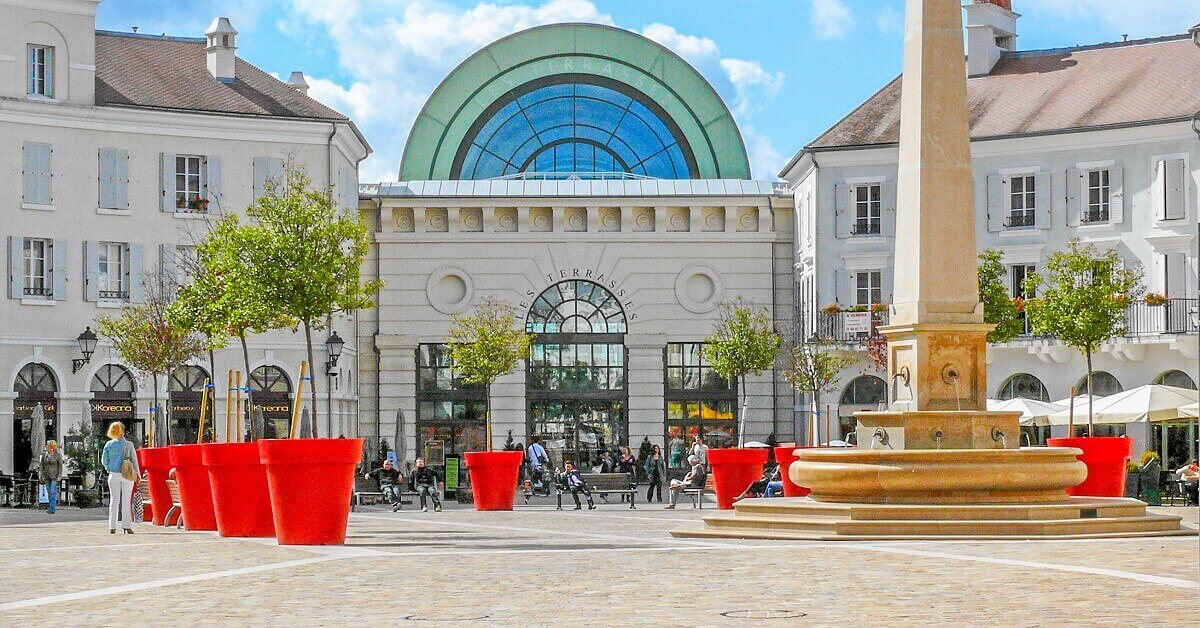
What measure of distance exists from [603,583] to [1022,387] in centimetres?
3945

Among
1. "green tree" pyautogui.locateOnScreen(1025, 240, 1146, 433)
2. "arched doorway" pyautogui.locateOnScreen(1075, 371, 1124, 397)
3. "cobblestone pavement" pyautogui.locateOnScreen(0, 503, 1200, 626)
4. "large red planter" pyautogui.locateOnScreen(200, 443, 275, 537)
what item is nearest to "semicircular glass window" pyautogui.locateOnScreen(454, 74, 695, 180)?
"arched doorway" pyautogui.locateOnScreen(1075, 371, 1124, 397)

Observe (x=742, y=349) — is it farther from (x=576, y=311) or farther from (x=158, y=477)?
(x=158, y=477)

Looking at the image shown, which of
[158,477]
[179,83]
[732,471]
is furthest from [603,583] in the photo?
[179,83]

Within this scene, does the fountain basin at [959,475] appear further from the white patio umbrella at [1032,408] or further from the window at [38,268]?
the window at [38,268]

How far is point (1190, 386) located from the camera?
47656mm

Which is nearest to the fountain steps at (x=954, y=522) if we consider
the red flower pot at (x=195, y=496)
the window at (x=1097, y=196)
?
the red flower pot at (x=195, y=496)

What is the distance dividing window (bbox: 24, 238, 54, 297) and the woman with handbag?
947 inches

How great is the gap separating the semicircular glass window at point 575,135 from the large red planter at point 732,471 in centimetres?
2900

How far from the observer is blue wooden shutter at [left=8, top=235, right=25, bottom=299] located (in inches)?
1907

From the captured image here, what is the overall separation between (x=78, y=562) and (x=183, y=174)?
34.7 meters

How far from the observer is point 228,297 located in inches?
1247

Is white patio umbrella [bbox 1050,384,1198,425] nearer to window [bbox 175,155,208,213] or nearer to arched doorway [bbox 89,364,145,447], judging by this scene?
arched doorway [bbox 89,364,145,447]

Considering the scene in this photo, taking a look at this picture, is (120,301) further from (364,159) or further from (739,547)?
(739,547)

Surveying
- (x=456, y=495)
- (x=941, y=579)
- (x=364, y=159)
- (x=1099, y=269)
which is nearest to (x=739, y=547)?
(x=941, y=579)
